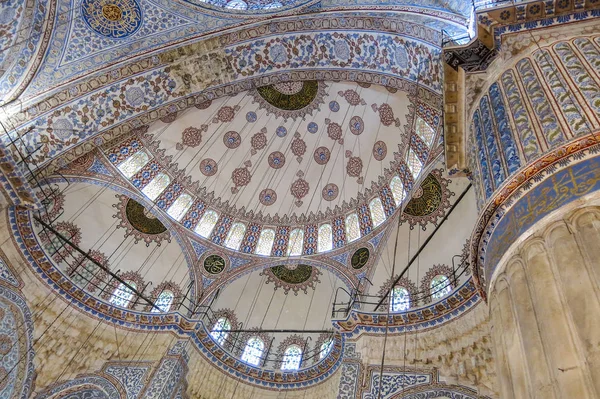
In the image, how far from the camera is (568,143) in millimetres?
3371

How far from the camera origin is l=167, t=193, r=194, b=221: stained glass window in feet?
34.8

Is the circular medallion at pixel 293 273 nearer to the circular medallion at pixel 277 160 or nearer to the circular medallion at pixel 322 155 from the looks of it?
the circular medallion at pixel 277 160

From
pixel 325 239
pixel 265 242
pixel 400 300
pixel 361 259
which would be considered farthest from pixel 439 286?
pixel 265 242

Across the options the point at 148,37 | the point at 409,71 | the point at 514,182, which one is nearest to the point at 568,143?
the point at 514,182

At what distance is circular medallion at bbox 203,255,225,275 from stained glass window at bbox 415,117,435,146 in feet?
18.4

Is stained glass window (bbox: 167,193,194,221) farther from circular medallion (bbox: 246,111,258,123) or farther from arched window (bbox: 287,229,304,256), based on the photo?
arched window (bbox: 287,229,304,256)

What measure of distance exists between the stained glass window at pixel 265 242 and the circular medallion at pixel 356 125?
11.2ft

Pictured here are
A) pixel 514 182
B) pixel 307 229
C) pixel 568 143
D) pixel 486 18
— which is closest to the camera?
pixel 568 143

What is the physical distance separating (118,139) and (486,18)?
24.8 ft

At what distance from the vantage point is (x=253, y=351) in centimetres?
1080

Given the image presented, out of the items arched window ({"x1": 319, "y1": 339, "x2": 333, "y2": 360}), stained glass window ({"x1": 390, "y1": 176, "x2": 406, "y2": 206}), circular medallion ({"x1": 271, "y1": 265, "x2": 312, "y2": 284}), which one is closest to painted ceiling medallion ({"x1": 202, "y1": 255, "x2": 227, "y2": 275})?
circular medallion ({"x1": 271, "y1": 265, "x2": 312, "y2": 284})

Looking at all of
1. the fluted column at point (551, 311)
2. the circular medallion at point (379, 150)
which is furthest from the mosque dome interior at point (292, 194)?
the circular medallion at point (379, 150)

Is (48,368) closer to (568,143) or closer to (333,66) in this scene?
(333,66)

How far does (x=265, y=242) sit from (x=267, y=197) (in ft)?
4.12
